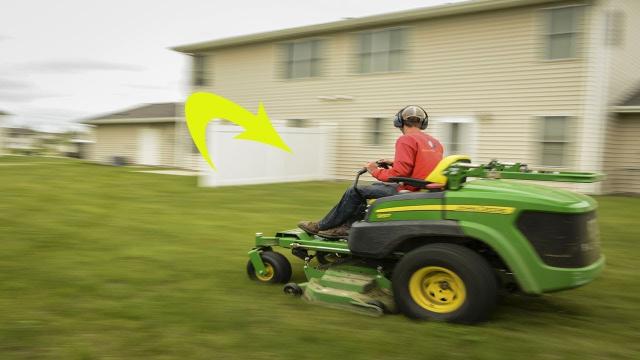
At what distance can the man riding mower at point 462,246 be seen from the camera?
4.10 metres

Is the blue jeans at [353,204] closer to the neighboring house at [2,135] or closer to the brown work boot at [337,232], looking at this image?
the brown work boot at [337,232]

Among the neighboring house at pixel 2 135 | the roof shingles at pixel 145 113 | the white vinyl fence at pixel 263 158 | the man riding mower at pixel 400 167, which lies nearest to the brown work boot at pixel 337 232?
the man riding mower at pixel 400 167

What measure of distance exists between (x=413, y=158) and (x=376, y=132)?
14574 millimetres

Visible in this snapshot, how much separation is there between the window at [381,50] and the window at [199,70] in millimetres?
8489

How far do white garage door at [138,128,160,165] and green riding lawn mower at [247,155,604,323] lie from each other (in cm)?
2553

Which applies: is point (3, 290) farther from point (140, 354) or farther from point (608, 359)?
point (608, 359)

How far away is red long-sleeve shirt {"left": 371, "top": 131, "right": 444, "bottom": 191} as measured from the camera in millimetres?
4836

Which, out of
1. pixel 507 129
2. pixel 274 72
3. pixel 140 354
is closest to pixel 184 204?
pixel 140 354

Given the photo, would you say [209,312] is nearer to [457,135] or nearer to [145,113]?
[457,135]

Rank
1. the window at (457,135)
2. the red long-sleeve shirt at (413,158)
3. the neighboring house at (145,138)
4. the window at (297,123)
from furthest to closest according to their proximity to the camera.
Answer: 1. the neighboring house at (145,138)
2. the window at (297,123)
3. the window at (457,135)
4. the red long-sleeve shirt at (413,158)

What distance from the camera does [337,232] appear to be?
17.5 ft

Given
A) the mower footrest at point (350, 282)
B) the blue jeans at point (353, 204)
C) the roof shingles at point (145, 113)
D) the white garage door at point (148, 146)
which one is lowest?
the mower footrest at point (350, 282)

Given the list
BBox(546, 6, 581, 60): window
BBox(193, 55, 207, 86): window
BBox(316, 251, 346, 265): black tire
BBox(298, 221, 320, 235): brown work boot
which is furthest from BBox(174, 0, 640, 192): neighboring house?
BBox(298, 221, 320, 235): brown work boot

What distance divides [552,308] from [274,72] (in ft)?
60.5
